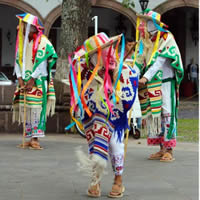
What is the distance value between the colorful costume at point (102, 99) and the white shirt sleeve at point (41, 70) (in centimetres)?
337

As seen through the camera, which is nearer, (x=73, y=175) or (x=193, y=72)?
(x=73, y=175)

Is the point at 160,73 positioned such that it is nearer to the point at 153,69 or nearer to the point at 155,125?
the point at 153,69

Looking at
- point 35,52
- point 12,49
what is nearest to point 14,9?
point 12,49

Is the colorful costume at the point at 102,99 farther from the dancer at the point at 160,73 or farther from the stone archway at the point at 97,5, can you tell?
the stone archway at the point at 97,5

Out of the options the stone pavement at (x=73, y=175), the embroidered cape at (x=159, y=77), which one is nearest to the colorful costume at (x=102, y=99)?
the stone pavement at (x=73, y=175)

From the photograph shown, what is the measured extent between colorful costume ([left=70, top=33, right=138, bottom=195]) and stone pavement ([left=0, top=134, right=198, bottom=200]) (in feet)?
1.39

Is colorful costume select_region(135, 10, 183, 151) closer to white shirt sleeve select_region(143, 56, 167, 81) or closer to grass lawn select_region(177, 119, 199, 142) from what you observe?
white shirt sleeve select_region(143, 56, 167, 81)

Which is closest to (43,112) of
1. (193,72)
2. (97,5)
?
(97,5)

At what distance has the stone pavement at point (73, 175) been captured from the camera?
602 centimetres

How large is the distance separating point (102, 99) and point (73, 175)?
1556mm

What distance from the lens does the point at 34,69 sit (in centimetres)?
920

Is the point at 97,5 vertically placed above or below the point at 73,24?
above

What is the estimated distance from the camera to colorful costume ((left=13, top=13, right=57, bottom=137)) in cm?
922

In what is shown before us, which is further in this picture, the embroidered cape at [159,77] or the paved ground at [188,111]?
the paved ground at [188,111]
